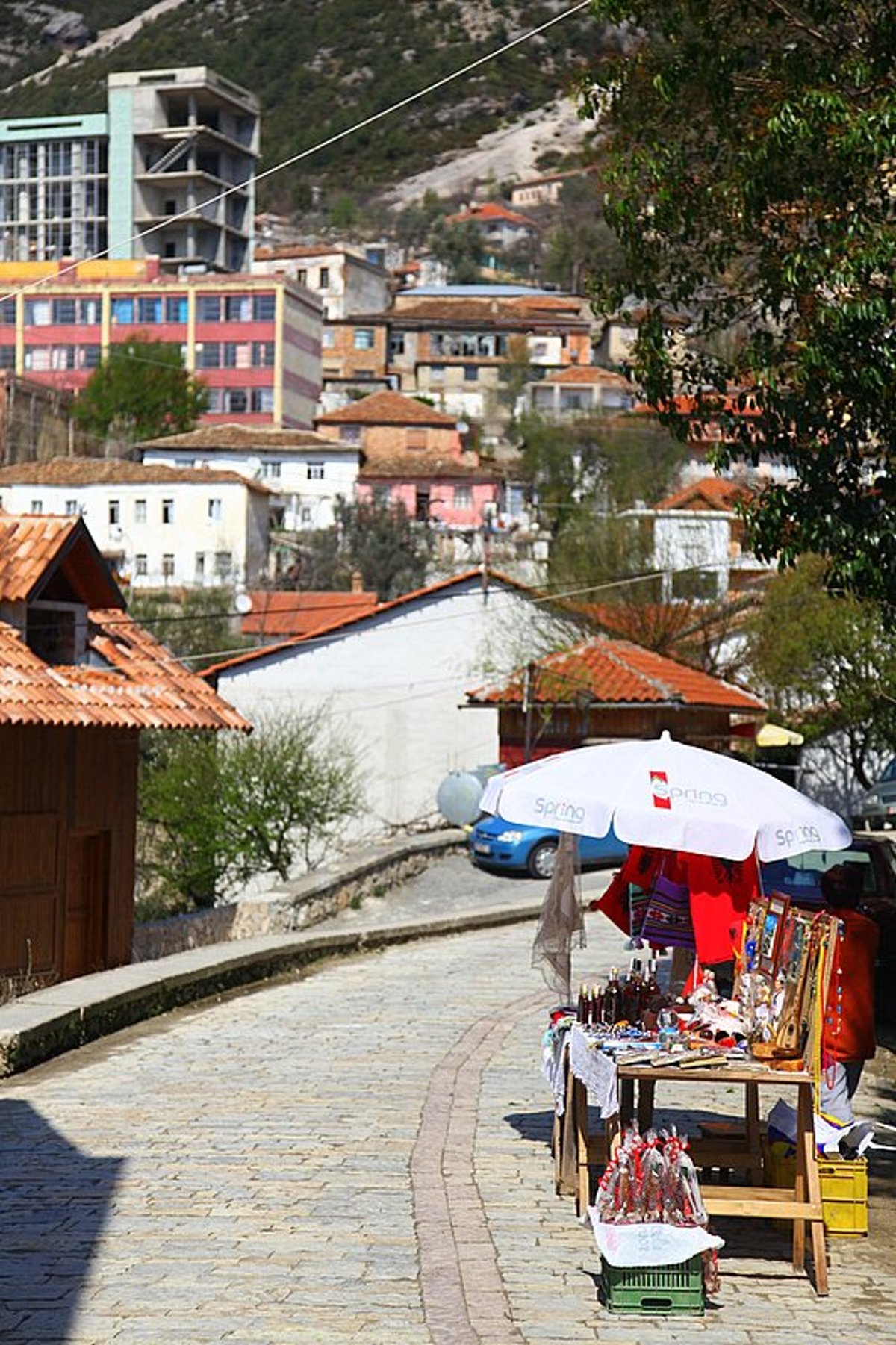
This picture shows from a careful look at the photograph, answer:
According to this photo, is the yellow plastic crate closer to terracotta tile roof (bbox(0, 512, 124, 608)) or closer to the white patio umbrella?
the white patio umbrella

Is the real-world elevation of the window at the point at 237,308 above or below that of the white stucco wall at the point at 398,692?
above

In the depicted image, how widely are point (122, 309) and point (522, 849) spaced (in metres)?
88.6

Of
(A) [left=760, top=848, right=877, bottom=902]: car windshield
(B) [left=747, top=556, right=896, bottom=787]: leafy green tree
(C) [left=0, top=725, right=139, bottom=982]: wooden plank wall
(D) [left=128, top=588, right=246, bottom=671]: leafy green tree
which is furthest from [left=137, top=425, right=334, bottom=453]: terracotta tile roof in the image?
(A) [left=760, top=848, right=877, bottom=902]: car windshield

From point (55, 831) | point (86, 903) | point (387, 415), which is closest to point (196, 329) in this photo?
point (387, 415)

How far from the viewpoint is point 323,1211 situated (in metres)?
9.98

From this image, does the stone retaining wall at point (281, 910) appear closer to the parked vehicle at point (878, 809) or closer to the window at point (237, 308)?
the parked vehicle at point (878, 809)

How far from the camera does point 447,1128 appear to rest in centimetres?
1227

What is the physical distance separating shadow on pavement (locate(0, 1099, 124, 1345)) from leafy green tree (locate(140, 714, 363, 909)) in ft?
71.7

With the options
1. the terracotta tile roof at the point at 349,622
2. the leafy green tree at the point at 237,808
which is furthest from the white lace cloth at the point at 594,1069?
the terracotta tile roof at the point at 349,622

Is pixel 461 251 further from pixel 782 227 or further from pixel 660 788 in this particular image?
pixel 660 788

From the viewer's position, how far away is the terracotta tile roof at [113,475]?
86.5m

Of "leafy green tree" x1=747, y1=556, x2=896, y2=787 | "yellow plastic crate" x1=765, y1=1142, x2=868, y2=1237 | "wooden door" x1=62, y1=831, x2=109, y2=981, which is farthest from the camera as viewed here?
"leafy green tree" x1=747, y1=556, x2=896, y2=787

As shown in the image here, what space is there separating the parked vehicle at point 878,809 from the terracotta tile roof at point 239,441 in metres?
58.7

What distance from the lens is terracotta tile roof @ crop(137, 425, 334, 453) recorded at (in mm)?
97000
